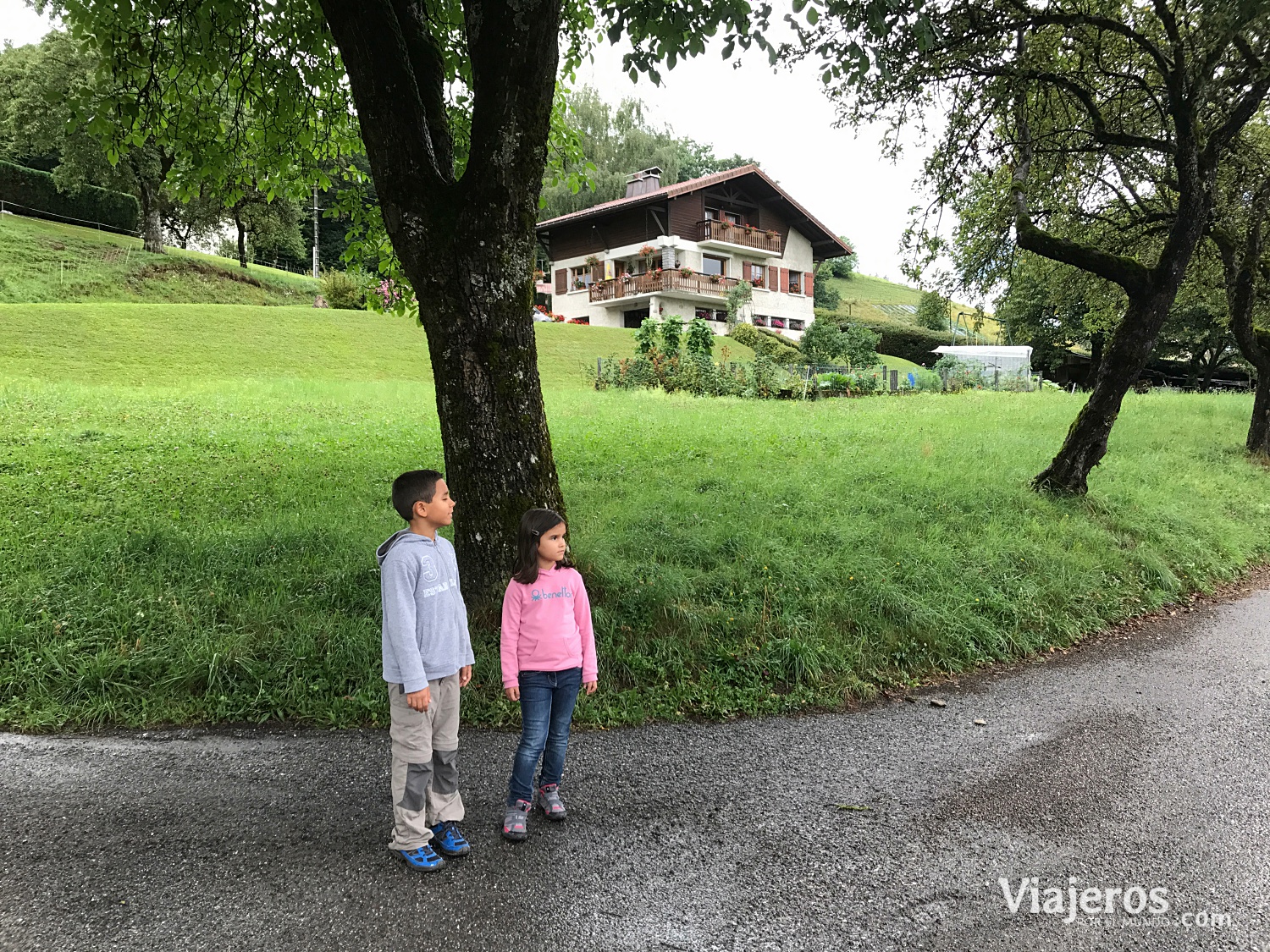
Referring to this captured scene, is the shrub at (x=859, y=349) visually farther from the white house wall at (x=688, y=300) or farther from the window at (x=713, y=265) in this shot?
the window at (x=713, y=265)

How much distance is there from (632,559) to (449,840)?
10.9 ft

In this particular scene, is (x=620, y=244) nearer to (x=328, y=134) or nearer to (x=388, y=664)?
(x=328, y=134)

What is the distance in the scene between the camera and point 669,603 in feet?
17.4

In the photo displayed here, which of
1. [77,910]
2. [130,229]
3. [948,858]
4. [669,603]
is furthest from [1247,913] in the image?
[130,229]

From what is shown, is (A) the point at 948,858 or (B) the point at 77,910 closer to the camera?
(B) the point at 77,910

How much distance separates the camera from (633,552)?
6215 mm

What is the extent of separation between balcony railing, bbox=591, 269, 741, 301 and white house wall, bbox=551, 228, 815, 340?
1.41 ft

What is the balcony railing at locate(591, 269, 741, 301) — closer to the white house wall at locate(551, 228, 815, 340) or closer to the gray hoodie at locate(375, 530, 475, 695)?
the white house wall at locate(551, 228, 815, 340)

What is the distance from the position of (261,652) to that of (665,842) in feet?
10.00

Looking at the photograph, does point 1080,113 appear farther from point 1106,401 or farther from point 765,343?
point 765,343

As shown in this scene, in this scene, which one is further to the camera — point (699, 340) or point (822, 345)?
point (822, 345)

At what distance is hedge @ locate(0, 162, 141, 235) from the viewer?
3731 cm

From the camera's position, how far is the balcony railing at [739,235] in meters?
39.3

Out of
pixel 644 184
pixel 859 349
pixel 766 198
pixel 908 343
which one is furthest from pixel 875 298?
pixel 859 349
